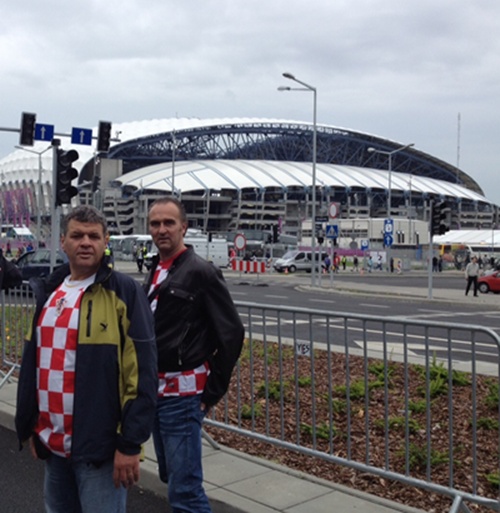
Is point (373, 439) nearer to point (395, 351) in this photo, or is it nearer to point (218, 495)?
point (395, 351)

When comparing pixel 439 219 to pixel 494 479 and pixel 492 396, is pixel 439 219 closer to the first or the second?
pixel 492 396

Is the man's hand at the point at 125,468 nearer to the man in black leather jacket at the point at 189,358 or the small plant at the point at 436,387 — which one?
the man in black leather jacket at the point at 189,358

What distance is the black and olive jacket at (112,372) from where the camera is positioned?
2773 millimetres

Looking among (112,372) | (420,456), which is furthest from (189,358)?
(420,456)

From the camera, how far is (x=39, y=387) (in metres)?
2.91

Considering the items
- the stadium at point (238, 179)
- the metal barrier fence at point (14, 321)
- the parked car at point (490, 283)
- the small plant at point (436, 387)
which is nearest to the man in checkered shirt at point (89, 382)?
the small plant at point (436, 387)

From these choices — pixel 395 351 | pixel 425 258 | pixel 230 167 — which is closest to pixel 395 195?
pixel 230 167

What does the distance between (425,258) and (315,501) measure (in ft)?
211

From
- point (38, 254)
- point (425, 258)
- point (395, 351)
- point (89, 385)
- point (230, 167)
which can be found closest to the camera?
point (89, 385)

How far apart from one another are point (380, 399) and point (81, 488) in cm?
357

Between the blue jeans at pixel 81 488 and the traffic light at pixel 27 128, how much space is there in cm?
2151

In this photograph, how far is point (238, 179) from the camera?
11200 cm

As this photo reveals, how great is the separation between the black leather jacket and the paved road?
1.26 metres

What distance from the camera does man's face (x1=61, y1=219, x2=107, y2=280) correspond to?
2.91 m
